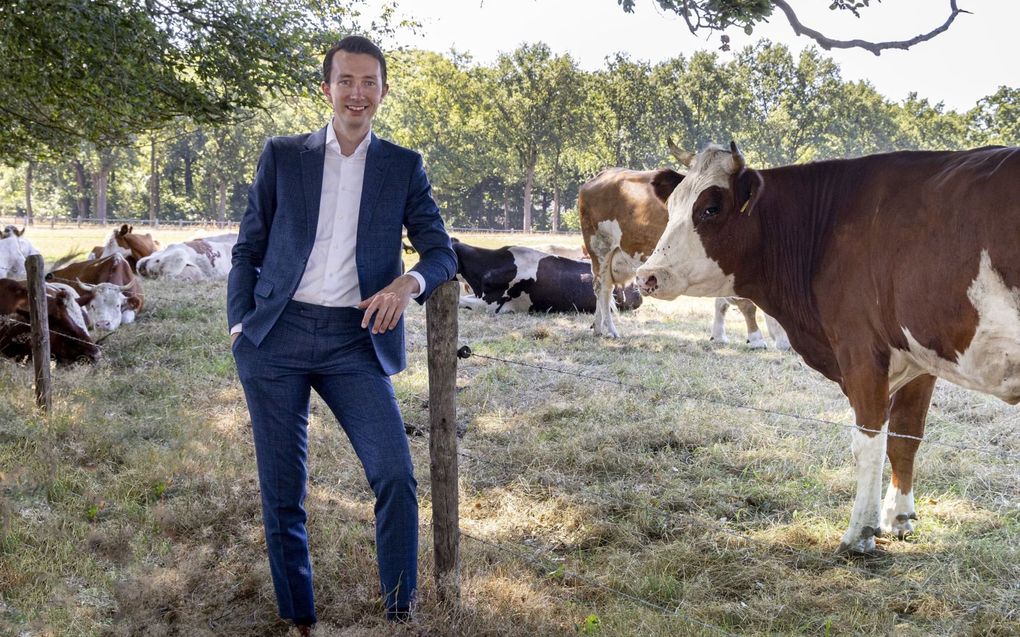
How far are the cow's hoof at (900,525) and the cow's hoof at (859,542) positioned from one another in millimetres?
277

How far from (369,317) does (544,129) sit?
48.1 m

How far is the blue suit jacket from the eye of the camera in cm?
288

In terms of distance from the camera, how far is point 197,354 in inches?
356

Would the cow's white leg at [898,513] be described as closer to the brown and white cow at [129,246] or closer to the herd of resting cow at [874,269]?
the herd of resting cow at [874,269]

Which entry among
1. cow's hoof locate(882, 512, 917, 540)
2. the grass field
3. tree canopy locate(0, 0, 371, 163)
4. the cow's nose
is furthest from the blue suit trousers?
tree canopy locate(0, 0, 371, 163)

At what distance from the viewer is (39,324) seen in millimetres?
6277

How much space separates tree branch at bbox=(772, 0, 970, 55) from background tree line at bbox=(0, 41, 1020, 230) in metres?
39.9

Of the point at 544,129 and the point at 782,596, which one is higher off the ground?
the point at 544,129

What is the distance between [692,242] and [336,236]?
2302 millimetres

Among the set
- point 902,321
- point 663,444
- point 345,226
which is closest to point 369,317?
point 345,226

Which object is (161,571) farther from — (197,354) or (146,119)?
(146,119)

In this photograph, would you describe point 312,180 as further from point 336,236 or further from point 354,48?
point 354,48

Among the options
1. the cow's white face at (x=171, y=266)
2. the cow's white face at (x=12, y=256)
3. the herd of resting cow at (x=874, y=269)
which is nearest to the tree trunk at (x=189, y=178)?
the cow's white face at (x=171, y=266)

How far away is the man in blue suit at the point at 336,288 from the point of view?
9.38 ft
